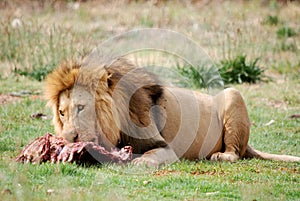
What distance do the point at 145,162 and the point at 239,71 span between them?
679cm

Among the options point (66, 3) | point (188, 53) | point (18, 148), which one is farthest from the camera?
point (66, 3)

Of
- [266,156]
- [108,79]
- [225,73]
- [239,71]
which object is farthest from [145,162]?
[239,71]

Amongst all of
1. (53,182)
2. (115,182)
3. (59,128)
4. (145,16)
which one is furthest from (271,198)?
(145,16)

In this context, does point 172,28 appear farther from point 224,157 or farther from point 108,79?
point 108,79

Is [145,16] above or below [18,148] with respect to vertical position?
above

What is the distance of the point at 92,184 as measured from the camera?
5.04 meters

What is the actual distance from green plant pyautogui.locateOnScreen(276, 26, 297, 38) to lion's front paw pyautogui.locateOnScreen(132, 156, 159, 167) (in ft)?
34.6

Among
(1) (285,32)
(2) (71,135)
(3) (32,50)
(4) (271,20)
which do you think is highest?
(4) (271,20)

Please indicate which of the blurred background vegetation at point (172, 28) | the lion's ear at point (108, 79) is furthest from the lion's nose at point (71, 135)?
the blurred background vegetation at point (172, 28)

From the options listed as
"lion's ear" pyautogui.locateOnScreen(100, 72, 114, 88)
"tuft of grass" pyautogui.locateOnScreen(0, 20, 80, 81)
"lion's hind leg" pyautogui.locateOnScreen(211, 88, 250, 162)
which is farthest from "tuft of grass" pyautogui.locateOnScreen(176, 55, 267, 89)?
"lion's ear" pyautogui.locateOnScreen(100, 72, 114, 88)

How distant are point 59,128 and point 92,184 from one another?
126 centimetres

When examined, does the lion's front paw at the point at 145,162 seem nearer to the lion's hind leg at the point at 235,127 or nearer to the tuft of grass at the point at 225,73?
the lion's hind leg at the point at 235,127

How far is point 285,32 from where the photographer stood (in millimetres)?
15930

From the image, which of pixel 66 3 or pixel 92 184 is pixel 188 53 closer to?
pixel 66 3
